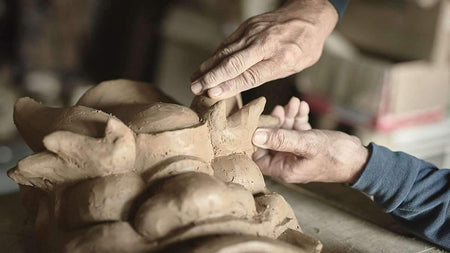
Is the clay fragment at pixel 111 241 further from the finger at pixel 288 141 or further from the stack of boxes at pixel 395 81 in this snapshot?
the stack of boxes at pixel 395 81

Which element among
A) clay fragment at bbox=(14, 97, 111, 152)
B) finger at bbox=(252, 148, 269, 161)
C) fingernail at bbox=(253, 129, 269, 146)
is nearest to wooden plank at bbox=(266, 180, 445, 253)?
finger at bbox=(252, 148, 269, 161)

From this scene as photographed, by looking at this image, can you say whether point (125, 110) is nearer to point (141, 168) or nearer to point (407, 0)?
point (141, 168)

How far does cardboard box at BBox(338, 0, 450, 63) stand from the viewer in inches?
120

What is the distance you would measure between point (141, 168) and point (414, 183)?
Answer: 0.77 m

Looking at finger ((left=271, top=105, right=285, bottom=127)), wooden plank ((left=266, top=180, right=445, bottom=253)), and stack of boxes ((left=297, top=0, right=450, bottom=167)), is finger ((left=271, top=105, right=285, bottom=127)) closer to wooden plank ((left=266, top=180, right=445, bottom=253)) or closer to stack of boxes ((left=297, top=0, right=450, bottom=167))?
wooden plank ((left=266, top=180, right=445, bottom=253))

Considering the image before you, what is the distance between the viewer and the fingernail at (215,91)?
146cm

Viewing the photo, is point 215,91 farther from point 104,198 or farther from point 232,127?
point 104,198

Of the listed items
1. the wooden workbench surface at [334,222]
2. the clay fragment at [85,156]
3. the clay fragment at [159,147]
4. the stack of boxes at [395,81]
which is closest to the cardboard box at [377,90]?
the stack of boxes at [395,81]

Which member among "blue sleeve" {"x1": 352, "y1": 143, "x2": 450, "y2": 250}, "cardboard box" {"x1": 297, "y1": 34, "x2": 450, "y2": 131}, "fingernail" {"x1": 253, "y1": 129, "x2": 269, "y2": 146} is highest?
"fingernail" {"x1": 253, "y1": 129, "x2": 269, "y2": 146}

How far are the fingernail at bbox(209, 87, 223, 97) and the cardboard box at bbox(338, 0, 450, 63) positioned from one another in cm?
192

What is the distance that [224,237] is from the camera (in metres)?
1.10

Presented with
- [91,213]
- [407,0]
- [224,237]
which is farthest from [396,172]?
[407,0]

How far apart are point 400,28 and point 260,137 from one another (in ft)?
6.96

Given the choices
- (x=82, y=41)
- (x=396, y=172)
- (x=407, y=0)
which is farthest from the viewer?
(x=82, y=41)
